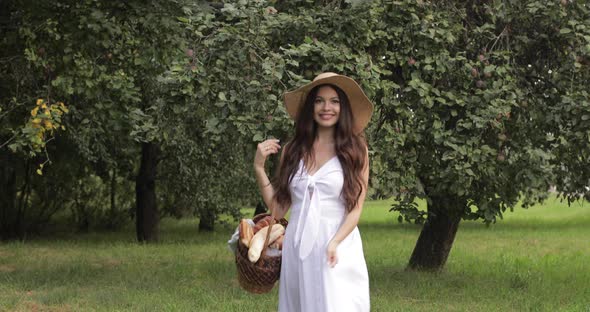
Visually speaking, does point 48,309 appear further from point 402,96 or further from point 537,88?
point 537,88

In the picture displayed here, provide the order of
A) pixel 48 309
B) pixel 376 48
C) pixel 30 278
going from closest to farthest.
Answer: pixel 48 309 → pixel 376 48 → pixel 30 278

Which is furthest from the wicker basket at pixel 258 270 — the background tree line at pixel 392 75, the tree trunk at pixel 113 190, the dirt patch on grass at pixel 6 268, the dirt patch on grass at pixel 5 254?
the tree trunk at pixel 113 190

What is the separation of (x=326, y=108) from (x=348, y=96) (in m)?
0.15

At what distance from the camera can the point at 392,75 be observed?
10.8m

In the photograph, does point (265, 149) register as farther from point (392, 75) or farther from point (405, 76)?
point (392, 75)

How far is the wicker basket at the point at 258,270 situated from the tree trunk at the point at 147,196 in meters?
15.4

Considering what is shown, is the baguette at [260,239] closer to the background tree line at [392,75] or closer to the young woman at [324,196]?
the young woman at [324,196]

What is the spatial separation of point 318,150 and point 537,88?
274 inches

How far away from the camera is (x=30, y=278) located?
444 inches

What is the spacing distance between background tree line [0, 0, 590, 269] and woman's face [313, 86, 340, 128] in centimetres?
353

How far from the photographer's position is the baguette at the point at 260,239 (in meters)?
4.39

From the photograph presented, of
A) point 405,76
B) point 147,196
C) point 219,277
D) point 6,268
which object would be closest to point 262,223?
point 405,76

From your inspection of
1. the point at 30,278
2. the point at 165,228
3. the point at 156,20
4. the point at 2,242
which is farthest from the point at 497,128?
the point at 165,228

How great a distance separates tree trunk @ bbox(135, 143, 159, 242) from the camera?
19.6 metres
